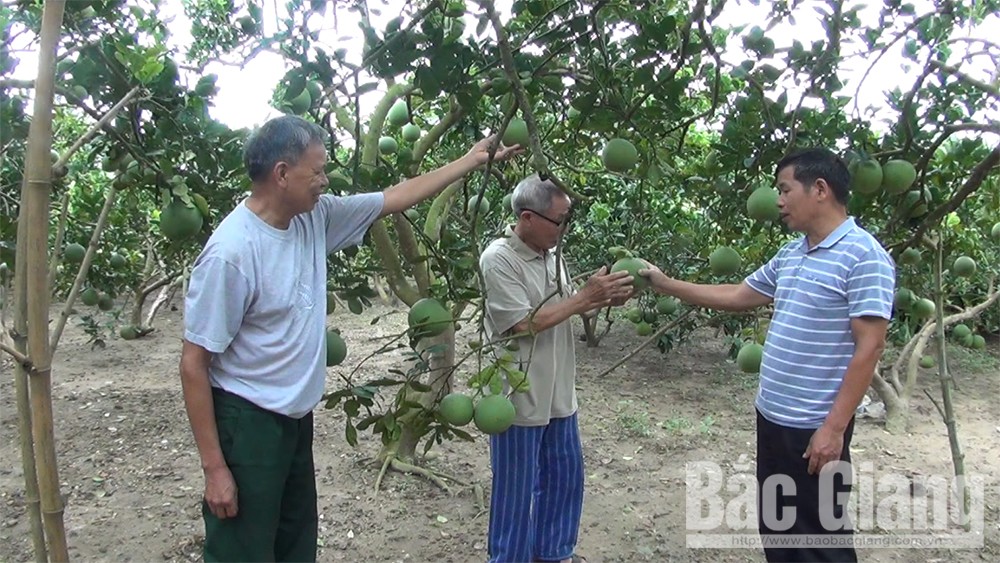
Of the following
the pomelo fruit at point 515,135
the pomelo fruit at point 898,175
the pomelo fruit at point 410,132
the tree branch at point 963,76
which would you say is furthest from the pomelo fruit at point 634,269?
the pomelo fruit at point 410,132

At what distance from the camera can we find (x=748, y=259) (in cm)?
353

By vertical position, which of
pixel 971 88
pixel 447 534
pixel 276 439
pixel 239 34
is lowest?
pixel 447 534

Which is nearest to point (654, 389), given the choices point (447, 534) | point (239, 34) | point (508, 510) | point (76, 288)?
point (447, 534)

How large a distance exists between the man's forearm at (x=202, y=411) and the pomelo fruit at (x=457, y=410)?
0.63m

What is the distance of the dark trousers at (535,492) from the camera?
2.29 m

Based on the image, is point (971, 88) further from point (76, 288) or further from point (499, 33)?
point (76, 288)

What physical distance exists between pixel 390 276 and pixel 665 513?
1554mm

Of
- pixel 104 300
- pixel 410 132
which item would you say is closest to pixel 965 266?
pixel 410 132

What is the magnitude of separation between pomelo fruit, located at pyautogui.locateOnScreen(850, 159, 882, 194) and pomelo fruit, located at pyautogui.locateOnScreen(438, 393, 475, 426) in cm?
118

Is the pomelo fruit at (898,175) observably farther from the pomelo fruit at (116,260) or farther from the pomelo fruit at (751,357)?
the pomelo fruit at (116,260)

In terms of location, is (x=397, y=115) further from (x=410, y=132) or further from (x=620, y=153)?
(x=620, y=153)

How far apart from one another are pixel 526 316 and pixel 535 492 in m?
0.69

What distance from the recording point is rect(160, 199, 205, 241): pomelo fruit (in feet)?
5.52

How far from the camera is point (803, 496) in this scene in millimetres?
1973
